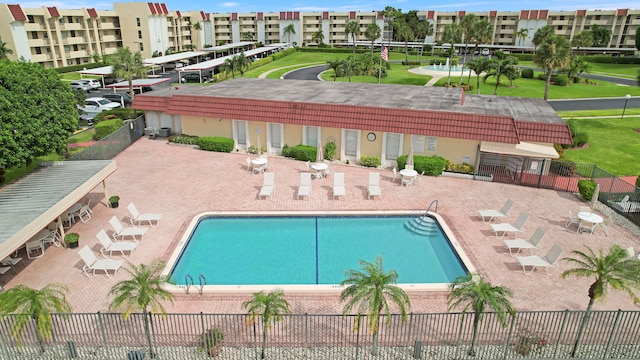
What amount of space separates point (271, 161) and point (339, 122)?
5108mm

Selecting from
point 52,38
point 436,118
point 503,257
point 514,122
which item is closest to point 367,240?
point 503,257

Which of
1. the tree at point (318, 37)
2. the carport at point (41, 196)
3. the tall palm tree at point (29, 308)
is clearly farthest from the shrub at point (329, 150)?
the tree at point (318, 37)

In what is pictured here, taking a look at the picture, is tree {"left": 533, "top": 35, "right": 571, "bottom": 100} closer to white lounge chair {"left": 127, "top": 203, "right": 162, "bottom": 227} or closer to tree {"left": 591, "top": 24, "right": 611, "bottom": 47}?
white lounge chair {"left": 127, "top": 203, "right": 162, "bottom": 227}

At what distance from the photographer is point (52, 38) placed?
7100cm

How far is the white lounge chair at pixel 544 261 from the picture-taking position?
50.4ft

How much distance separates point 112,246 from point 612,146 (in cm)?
3565

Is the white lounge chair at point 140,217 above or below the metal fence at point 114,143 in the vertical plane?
below

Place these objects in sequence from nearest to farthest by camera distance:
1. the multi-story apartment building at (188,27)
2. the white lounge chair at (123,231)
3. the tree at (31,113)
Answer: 1. the tree at (31,113)
2. the white lounge chair at (123,231)
3. the multi-story apartment building at (188,27)

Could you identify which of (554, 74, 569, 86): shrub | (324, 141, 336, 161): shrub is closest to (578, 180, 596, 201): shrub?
(324, 141, 336, 161): shrub

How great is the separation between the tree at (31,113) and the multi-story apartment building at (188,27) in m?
56.4

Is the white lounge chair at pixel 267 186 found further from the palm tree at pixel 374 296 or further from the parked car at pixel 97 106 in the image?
the parked car at pixel 97 106

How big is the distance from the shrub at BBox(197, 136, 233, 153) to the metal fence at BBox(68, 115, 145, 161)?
5.34 meters

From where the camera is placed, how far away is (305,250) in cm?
1766

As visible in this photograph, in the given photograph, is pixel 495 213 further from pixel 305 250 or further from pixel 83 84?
pixel 83 84
